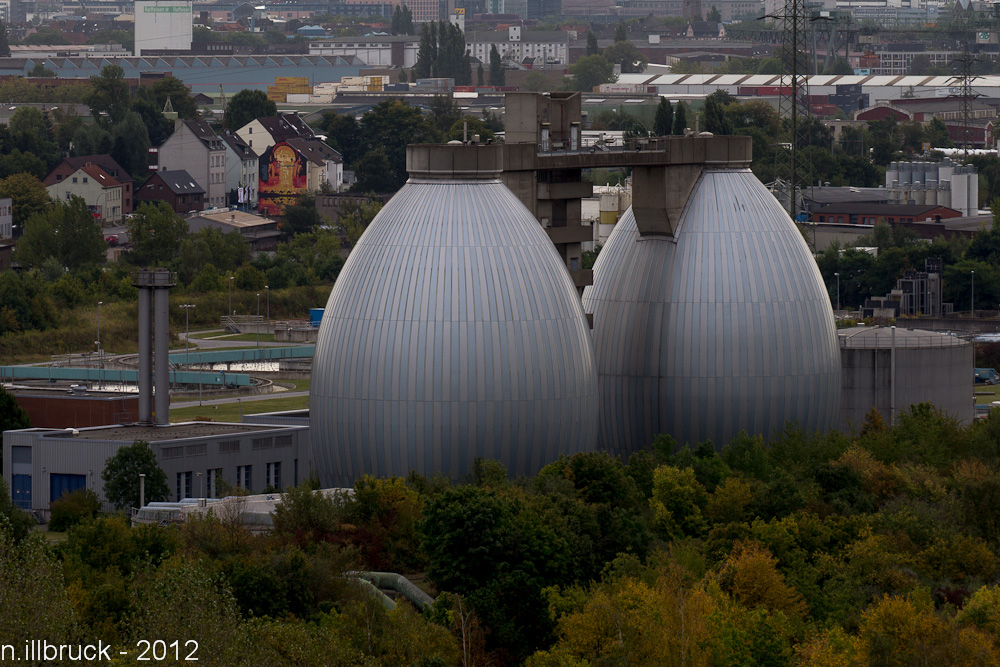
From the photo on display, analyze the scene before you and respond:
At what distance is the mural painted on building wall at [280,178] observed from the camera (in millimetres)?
185500

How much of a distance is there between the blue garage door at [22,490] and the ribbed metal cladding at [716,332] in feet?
59.4

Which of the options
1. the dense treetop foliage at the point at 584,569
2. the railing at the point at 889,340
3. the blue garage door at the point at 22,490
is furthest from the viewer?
the railing at the point at 889,340

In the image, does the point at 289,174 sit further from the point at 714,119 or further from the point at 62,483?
the point at 62,483

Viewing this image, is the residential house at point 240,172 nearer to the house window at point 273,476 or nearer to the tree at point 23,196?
the tree at point 23,196

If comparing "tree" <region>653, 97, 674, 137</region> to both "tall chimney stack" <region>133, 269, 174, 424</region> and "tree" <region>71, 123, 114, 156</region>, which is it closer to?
"tree" <region>71, 123, 114, 156</region>

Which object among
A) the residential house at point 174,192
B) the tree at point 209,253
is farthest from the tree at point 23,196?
the tree at point 209,253

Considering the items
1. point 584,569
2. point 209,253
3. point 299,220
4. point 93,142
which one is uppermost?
point 93,142

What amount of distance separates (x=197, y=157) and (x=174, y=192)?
9.25 metres

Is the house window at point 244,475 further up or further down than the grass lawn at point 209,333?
further up

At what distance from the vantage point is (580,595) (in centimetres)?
4506

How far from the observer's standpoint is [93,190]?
172125 mm

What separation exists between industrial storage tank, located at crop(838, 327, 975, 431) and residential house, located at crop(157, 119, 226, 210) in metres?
113

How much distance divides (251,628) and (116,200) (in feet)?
455

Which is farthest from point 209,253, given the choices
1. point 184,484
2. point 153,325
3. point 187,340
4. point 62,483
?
point 184,484
